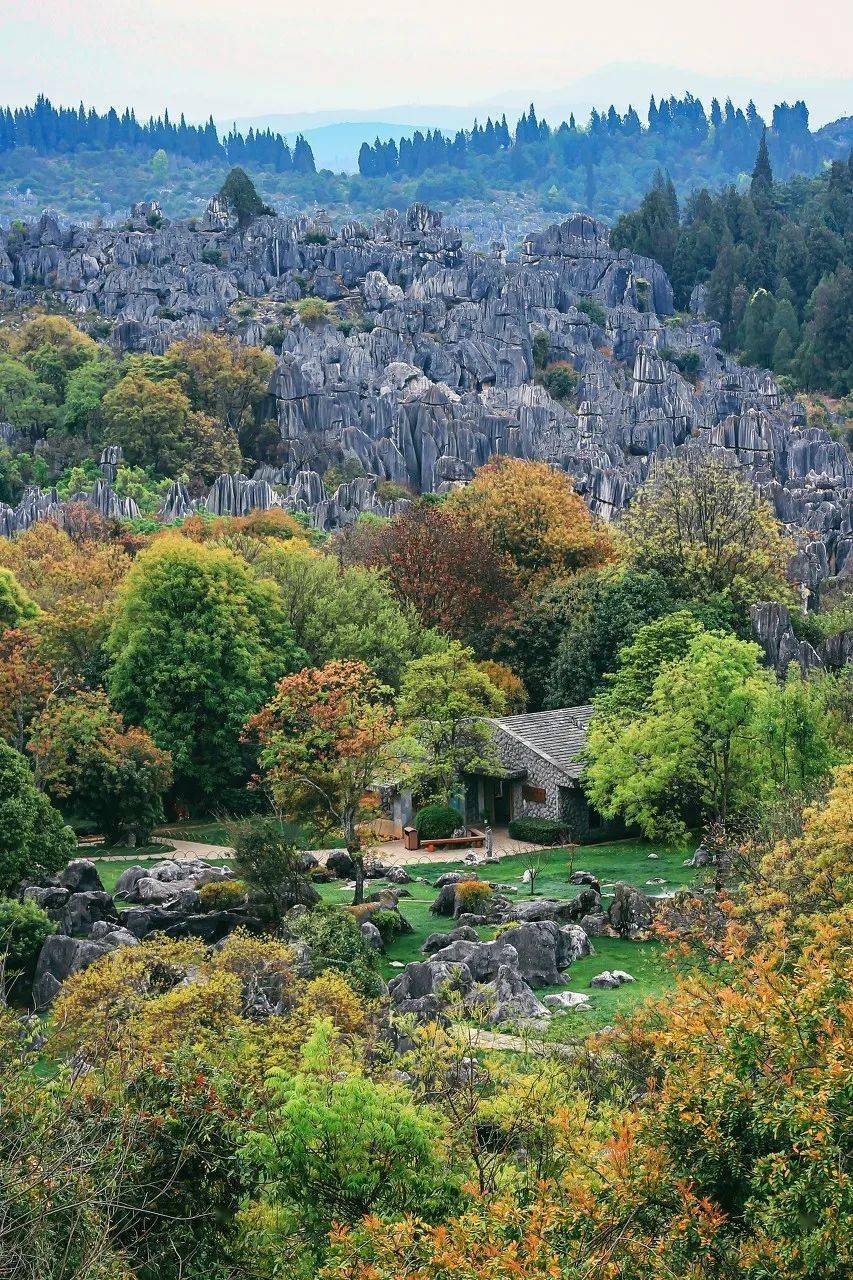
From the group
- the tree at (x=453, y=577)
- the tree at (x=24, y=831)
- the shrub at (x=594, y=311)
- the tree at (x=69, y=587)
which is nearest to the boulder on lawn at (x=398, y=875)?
the tree at (x=24, y=831)

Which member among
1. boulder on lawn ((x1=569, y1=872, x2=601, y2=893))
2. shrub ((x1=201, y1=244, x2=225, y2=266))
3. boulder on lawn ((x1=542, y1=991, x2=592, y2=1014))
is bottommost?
boulder on lawn ((x1=569, y1=872, x2=601, y2=893))

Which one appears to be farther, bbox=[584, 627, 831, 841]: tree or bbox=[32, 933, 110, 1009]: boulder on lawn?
bbox=[584, 627, 831, 841]: tree

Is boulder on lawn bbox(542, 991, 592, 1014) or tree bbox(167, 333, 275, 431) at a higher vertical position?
tree bbox(167, 333, 275, 431)

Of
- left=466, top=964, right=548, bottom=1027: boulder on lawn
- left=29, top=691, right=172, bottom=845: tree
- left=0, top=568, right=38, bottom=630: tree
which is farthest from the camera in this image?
left=0, top=568, right=38, bottom=630: tree

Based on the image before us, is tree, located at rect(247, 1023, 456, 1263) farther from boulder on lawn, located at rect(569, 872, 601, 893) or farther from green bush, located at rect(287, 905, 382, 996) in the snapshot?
boulder on lawn, located at rect(569, 872, 601, 893)

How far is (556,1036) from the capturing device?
64.3 ft

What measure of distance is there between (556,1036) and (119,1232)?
8751 millimetres

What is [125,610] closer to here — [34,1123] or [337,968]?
[337,968]

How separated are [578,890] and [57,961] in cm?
1003

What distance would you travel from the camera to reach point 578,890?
96.5 ft

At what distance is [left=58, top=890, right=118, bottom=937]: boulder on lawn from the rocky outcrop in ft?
131

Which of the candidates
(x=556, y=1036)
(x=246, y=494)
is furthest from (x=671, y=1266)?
(x=246, y=494)

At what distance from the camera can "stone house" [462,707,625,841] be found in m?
36.6

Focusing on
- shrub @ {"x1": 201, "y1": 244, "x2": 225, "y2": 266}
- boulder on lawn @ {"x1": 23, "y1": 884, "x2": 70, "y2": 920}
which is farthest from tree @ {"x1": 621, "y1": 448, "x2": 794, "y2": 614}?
shrub @ {"x1": 201, "y1": 244, "x2": 225, "y2": 266}
